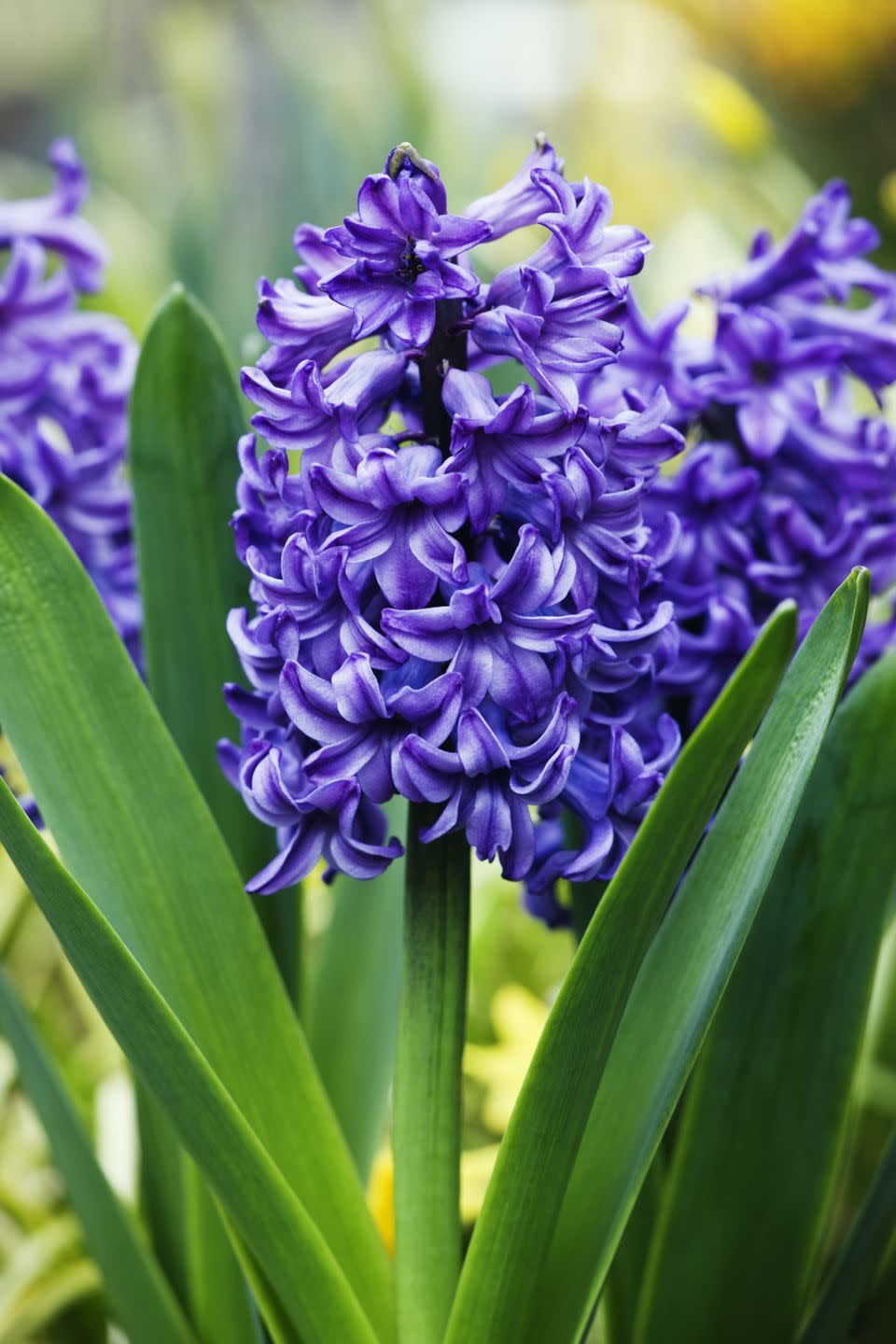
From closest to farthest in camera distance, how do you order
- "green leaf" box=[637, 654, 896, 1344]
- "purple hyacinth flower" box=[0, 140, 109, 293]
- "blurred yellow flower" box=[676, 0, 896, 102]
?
"green leaf" box=[637, 654, 896, 1344] < "purple hyacinth flower" box=[0, 140, 109, 293] < "blurred yellow flower" box=[676, 0, 896, 102]

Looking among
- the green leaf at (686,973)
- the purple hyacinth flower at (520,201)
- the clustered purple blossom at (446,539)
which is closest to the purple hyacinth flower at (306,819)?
the clustered purple blossom at (446,539)

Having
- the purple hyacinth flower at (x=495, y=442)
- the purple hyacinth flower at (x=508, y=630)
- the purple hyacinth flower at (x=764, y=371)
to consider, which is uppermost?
the purple hyacinth flower at (x=764, y=371)

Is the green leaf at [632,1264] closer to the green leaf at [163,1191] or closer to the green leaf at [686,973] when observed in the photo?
the green leaf at [686,973]

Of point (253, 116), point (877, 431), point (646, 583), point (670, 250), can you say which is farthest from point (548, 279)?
point (253, 116)

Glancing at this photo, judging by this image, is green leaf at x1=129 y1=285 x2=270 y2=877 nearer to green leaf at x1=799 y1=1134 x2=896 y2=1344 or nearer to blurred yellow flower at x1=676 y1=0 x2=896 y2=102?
green leaf at x1=799 y1=1134 x2=896 y2=1344

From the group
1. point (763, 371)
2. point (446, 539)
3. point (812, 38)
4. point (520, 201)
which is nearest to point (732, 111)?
point (812, 38)

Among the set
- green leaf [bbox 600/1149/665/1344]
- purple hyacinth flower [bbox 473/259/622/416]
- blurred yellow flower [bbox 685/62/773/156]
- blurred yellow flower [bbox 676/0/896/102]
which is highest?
blurred yellow flower [bbox 676/0/896/102]

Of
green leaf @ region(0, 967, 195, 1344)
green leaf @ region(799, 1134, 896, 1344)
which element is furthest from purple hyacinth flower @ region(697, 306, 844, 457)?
green leaf @ region(0, 967, 195, 1344)
